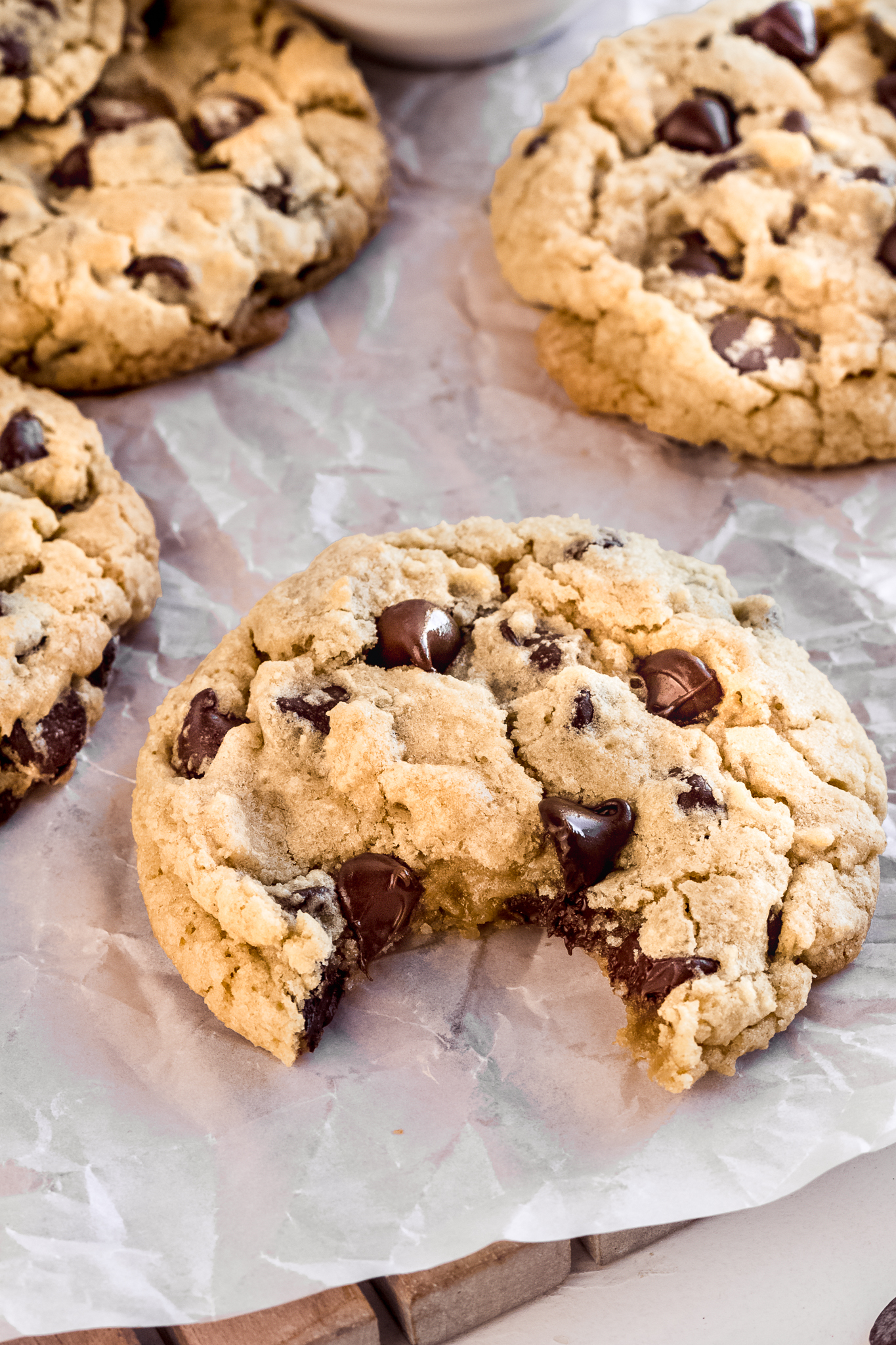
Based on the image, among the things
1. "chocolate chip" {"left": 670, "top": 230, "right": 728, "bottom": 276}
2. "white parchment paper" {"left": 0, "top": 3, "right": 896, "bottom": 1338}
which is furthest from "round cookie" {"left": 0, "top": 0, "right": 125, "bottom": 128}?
"chocolate chip" {"left": 670, "top": 230, "right": 728, "bottom": 276}

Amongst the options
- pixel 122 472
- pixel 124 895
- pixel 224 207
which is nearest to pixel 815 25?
pixel 224 207

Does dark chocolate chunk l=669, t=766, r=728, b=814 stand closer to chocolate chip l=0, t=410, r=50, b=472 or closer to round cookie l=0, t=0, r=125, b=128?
chocolate chip l=0, t=410, r=50, b=472

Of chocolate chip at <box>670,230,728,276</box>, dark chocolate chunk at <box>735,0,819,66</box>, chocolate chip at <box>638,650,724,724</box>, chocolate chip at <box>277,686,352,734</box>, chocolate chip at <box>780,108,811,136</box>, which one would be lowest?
chocolate chip at <box>277,686,352,734</box>

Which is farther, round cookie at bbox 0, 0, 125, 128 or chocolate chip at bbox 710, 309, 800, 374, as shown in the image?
round cookie at bbox 0, 0, 125, 128

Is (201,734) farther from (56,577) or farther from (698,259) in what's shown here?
(698,259)

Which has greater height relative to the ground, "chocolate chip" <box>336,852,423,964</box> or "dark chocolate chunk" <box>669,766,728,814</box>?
"dark chocolate chunk" <box>669,766,728,814</box>

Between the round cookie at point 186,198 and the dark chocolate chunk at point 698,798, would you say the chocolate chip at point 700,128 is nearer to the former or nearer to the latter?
the round cookie at point 186,198

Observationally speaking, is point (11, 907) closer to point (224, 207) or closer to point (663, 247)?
point (224, 207)
